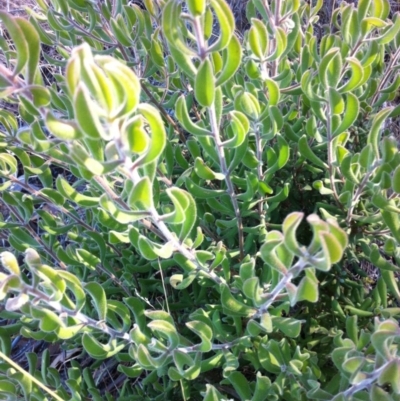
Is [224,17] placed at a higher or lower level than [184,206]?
higher

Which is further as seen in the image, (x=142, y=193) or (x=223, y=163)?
(x=223, y=163)

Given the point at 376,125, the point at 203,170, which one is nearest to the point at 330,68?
the point at 376,125

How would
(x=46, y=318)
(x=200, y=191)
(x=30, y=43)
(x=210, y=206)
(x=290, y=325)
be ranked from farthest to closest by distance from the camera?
1. (x=210, y=206)
2. (x=200, y=191)
3. (x=290, y=325)
4. (x=46, y=318)
5. (x=30, y=43)

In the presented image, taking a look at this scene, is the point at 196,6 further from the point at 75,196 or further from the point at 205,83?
the point at 75,196

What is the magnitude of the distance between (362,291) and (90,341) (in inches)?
37.8

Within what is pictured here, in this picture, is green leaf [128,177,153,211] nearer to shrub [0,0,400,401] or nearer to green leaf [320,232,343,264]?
shrub [0,0,400,401]

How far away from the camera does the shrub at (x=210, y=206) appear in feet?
2.66

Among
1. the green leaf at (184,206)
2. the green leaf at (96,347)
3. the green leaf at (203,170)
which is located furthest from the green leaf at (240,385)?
the green leaf at (203,170)

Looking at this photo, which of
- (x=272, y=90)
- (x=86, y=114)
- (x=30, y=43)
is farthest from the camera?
(x=272, y=90)

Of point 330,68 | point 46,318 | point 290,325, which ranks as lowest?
point 290,325

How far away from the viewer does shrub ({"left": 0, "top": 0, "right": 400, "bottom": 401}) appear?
0.81 meters

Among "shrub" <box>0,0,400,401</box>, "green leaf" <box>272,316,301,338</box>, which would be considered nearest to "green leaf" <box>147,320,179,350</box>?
"shrub" <box>0,0,400,401</box>

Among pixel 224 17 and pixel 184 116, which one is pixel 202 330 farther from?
pixel 224 17

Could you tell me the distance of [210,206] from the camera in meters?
1.53
